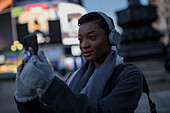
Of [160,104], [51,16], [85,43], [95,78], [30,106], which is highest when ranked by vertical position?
[51,16]

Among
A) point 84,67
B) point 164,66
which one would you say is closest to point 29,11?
point 164,66

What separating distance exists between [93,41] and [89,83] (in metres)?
0.29

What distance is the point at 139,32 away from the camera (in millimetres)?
10000

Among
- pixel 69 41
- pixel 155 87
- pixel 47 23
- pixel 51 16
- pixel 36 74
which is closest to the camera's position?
pixel 36 74

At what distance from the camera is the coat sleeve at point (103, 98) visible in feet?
3.15

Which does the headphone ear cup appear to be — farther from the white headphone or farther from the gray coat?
the gray coat

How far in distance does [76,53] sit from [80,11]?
677cm

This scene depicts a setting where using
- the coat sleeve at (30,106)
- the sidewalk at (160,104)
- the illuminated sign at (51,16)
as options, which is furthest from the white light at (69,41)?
the coat sleeve at (30,106)

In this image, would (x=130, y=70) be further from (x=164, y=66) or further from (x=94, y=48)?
(x=164, y=66)

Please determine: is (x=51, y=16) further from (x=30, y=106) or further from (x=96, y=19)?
(x=30, y=106)

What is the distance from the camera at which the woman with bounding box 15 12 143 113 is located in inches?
37.1

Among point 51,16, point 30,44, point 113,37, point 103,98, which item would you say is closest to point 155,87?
point 113,37

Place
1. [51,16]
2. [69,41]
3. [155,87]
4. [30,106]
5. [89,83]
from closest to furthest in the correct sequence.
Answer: [30,106] < [89,83] < [155,87] < [51,16] < [69,41]

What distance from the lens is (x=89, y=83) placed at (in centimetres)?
126
